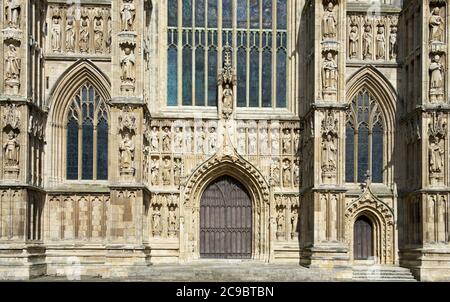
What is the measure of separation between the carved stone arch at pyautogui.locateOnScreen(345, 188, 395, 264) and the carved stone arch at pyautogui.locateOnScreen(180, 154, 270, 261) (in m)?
3.40

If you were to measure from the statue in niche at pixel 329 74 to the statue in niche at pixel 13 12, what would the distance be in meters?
11.7

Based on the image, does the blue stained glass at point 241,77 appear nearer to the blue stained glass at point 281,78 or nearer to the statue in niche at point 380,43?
the blue stained glass at point 281,78

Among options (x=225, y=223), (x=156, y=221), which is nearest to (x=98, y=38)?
(x=156, y=221)

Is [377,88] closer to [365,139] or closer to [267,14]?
[365,139]

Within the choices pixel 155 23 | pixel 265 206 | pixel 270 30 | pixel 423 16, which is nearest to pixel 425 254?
pixel 265 206

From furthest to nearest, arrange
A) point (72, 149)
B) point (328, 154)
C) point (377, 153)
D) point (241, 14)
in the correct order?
1. point (241, 14)
2. point (377, 153)
3. point (72, 149)
4. point (328, 154)

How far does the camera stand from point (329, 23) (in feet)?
101

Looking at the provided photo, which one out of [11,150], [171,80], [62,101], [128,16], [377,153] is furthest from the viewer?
[171,80]

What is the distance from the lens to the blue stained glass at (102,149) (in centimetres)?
3225

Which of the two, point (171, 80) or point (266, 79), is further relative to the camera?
point (266, 79)

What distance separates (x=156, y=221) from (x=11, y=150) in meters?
6.57

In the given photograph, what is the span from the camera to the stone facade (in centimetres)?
2952

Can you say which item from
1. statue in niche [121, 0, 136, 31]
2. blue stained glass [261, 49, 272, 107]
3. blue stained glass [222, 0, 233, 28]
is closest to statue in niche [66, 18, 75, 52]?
statue in niche [121, 0, 136, 31]

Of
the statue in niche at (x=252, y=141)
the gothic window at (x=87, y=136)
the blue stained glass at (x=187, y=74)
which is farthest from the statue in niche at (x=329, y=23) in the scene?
the gothic window at (x=87, y=136)
